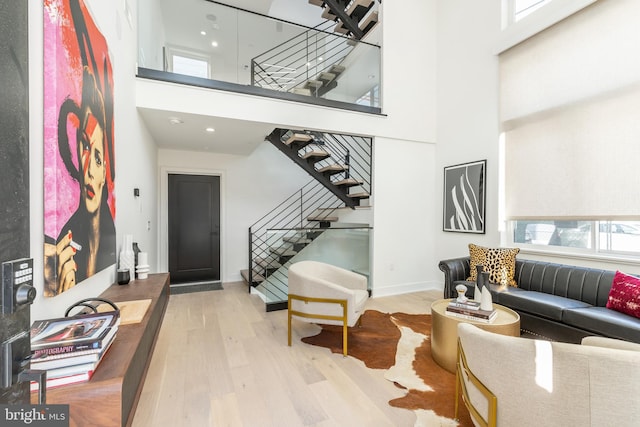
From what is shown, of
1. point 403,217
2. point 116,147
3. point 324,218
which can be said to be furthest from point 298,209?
point 116,147

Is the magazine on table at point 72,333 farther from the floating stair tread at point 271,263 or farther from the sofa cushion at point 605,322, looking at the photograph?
the sofa cushion at point 605,322

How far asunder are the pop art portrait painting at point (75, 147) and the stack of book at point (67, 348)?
23 cm

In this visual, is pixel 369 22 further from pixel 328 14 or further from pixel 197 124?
pixel 197 124

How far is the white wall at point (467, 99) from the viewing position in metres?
4.05

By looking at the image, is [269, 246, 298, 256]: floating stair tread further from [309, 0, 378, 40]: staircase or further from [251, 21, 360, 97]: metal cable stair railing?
[309, 0, 378, 40]: staircase

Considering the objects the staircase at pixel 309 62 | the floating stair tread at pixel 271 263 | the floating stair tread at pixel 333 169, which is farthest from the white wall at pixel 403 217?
the floating stair tread at pixel 271 263

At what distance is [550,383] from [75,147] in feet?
8.08

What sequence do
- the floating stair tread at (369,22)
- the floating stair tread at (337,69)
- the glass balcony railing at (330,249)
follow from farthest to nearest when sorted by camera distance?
the floating stair tread at (369,22) → the floating stair tread at (337,69) → the glass balcony railing at (330,249)

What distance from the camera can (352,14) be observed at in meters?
5.37

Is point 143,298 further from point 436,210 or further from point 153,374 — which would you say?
point 436,210

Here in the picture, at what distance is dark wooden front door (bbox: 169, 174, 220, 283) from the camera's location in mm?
5242

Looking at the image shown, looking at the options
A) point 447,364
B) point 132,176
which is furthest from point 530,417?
point 132,176

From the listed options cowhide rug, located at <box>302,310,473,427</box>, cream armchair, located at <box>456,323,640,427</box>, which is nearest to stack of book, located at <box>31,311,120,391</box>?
cream armchair, located at <box>456,323,640,427</box>

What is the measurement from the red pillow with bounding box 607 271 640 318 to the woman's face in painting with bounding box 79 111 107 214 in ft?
13.3
